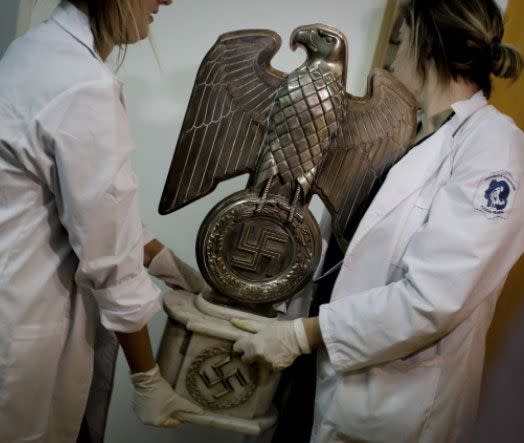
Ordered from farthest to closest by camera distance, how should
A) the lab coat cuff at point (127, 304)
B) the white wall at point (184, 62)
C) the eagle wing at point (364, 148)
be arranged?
the white wall at point (184, 62), the eagle wing at point (364, 148), the lab coat cuff at point (127, 304)

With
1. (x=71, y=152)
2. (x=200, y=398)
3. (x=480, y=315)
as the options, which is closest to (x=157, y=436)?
(x=200, y=398)

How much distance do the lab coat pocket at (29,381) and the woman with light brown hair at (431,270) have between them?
→ 339 millimetres

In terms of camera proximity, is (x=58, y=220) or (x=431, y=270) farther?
(x=431, y=270)

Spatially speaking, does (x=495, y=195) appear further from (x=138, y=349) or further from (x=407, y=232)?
(x=138, y=349)

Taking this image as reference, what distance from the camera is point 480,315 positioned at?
102cm

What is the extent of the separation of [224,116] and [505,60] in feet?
1.80

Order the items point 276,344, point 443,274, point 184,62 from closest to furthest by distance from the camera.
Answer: point 443,274 → point 276,344 → point 184,62

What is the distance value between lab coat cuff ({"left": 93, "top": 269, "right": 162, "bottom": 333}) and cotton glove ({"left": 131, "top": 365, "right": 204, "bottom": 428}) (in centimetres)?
17

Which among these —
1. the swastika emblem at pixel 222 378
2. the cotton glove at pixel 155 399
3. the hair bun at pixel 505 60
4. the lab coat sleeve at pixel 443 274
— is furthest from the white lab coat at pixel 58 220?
the hair bun at pixel 505 60

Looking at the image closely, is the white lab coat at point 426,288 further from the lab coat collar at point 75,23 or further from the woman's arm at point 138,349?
the lab coat collar at point 75,23

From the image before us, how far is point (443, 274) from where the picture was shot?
3.01 feet

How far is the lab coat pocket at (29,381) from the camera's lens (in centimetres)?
80

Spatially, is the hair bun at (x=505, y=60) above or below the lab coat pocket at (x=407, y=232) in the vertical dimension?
above

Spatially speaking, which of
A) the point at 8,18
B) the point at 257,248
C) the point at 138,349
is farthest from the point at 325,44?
the point at 8,18
